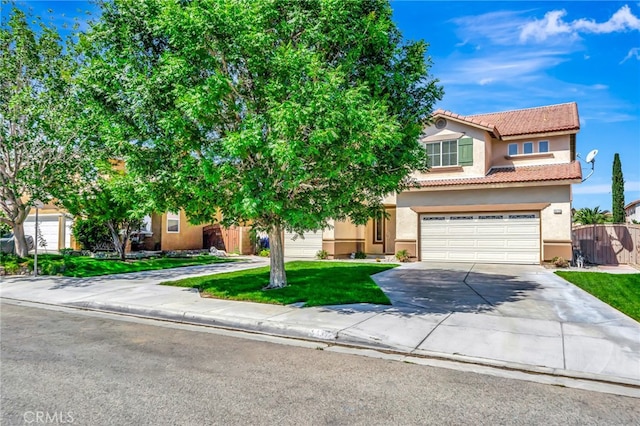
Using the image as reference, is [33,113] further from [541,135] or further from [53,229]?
[541,135]

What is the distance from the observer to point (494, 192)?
731 inches

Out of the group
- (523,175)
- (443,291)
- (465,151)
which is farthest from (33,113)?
(523,175)

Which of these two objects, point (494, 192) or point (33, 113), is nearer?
point (33, 113)

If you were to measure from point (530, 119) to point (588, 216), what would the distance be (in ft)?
60.5

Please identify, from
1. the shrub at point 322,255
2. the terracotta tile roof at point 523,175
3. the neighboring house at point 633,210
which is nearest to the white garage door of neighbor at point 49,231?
the shrub at point 322,255

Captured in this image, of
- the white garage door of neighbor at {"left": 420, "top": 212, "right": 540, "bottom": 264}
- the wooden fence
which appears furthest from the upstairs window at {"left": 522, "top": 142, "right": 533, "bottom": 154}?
the wooden fence

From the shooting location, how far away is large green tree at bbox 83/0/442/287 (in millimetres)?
7926

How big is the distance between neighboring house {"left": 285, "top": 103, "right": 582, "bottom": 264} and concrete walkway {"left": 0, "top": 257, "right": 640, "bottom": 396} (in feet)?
16.3

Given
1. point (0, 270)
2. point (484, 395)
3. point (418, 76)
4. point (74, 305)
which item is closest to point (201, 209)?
point (74, 305)

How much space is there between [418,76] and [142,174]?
22.3 feet

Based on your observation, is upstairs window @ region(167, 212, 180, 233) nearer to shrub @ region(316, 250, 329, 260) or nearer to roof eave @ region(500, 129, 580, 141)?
shrub @ region(316, 250, 329, 260)

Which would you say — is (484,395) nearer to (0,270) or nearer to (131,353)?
(131,353)

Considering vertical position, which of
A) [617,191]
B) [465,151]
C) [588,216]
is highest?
[465,151]

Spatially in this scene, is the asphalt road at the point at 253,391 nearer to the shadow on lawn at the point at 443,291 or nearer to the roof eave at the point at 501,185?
the shadow on lawn at the point at 443,291
